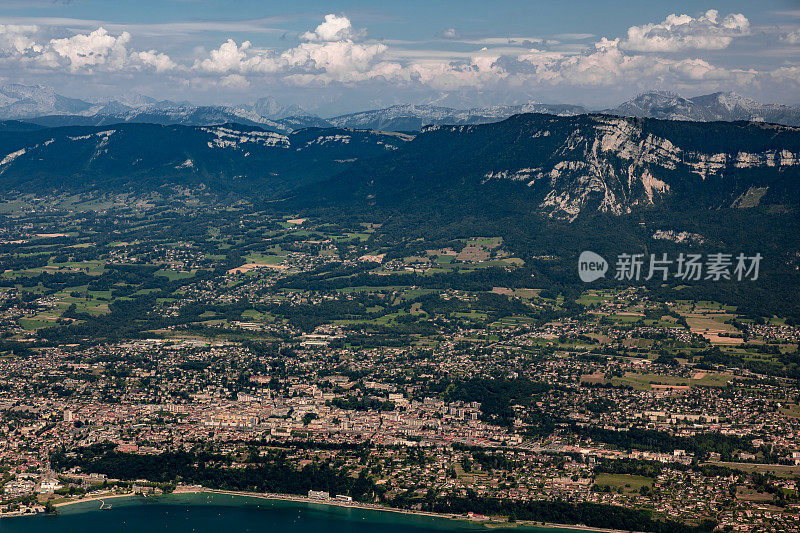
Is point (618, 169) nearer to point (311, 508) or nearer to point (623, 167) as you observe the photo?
point (623, 167)

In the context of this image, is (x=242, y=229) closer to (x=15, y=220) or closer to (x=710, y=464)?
(x=15, y=220)

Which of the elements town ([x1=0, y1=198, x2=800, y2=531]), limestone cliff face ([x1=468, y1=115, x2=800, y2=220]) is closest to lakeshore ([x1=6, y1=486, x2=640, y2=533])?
town ([x1=0, y1=198, x2=800, y2=531])

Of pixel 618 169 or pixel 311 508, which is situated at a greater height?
pixel 618 169

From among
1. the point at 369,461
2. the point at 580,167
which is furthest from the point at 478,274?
the point at 369,461

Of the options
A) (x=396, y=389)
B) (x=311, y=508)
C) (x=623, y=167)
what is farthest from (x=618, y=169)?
(x=311, y=508)

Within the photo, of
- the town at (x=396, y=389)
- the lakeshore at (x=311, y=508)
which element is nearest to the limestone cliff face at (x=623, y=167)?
the town at (x=396, y=389)

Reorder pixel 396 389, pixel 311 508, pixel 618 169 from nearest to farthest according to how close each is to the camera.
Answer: pixel 311 508 → pixel 396 389 → pixel 618 169

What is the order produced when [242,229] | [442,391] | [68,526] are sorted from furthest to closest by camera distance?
1. [242,229]
2. [442,391]
3. [68,526]
